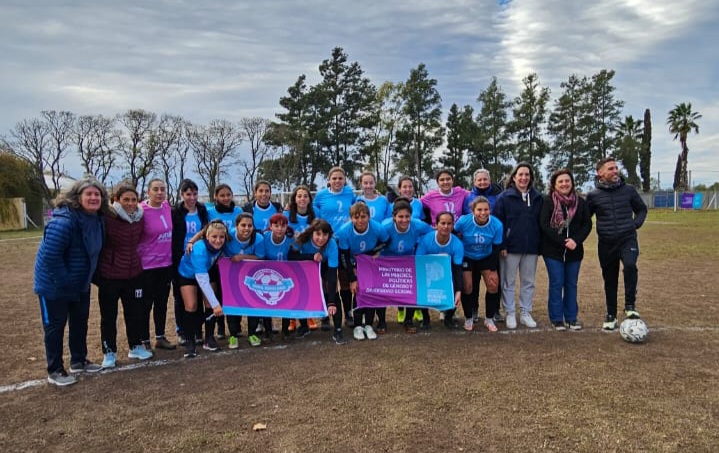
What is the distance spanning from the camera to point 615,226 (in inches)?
226

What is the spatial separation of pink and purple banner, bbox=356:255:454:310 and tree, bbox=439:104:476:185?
46.4 m

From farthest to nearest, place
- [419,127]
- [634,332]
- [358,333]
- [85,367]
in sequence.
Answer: [419,127] < [358,333] < [634,332] < [85,367]

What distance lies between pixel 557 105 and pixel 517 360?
51.5 meters

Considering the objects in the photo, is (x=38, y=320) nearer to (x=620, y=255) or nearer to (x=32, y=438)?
(x=32, y=438)

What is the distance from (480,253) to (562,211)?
45.1 inches

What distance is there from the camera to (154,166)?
5325 cm

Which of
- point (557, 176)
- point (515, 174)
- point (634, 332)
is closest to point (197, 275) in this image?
point (515, 174)

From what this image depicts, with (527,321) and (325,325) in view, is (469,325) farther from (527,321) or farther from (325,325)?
(325,325)

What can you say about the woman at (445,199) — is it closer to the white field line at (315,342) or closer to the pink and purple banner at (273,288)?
the white field line at (315,342)

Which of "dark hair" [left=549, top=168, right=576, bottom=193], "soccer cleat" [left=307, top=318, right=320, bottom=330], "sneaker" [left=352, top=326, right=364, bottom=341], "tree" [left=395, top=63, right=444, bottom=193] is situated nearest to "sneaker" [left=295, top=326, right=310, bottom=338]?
"soccer cleat" [left=307, top=318, right=320, bottom=330]

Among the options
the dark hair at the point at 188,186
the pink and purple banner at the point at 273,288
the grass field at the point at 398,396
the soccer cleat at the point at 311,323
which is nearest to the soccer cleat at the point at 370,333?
the grass field at the point at 398,396

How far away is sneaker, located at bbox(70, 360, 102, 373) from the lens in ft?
15.6

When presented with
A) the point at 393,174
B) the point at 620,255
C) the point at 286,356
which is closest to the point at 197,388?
the point at 286,356

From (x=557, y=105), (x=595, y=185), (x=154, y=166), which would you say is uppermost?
(x=557, y=105)
